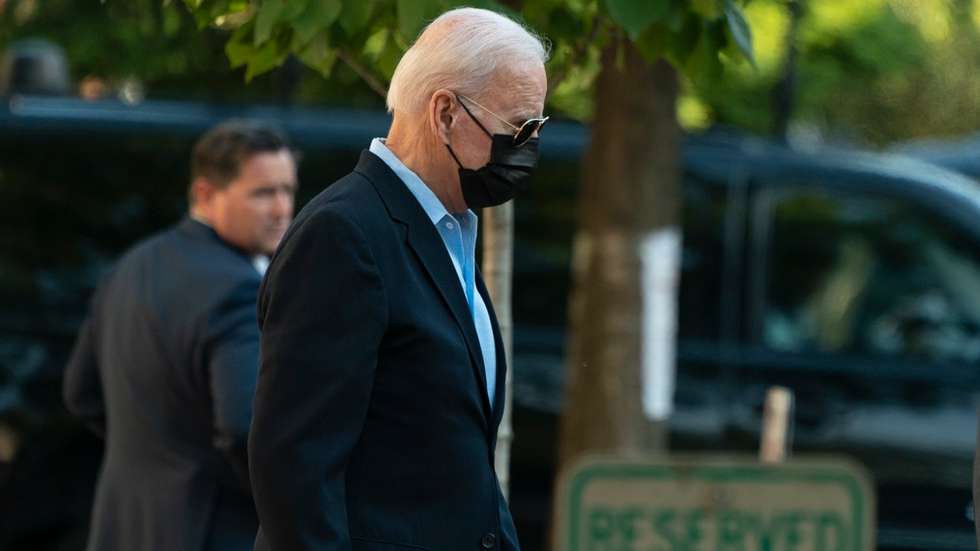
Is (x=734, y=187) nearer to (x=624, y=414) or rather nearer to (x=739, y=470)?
(x=624, y=414)

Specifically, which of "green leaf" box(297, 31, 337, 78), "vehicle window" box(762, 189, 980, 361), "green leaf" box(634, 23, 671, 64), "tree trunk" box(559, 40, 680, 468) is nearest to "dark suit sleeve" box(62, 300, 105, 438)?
"green leaf" box(297, 31, 337, 78)

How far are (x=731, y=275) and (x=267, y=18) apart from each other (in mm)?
3411

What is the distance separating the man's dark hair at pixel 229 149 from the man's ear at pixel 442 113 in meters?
1.53

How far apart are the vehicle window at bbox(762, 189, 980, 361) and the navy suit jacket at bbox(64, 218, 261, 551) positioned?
2901mm

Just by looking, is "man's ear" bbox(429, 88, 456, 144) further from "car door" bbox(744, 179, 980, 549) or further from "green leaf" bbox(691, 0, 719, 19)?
"car door" bbox(744, 179, 980, 549)

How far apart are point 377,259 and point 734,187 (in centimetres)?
406

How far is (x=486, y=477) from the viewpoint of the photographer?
2936 millimetres

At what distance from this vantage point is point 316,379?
9.12ft

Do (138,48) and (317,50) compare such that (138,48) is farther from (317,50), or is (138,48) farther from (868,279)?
(317,50)

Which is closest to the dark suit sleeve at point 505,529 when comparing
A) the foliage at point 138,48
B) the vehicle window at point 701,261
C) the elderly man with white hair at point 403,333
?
the elderly man with white hair at point 403,333

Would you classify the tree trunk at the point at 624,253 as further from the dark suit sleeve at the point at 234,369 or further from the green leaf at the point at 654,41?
the green leaf at the point at 654,41

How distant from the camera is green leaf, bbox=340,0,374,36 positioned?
370cm

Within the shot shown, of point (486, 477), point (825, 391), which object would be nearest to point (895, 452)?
point (825, 391)

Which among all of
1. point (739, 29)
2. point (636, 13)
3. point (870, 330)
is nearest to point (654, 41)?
point (739, 29)
